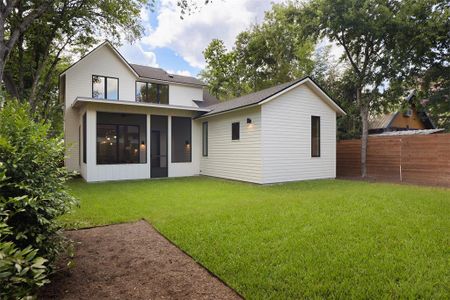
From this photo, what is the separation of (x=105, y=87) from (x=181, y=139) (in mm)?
4986

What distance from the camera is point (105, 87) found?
13445mm

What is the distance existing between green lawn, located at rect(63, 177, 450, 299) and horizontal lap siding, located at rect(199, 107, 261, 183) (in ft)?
9.07

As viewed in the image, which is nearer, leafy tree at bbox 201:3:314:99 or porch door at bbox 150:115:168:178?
porch door at bbox 150:115:168:178

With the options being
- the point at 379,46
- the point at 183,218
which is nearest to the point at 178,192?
the point at 183,218

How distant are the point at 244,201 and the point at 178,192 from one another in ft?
7.67

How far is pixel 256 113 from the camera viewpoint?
9.59m

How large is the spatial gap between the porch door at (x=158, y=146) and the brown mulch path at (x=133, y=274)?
25.9ft

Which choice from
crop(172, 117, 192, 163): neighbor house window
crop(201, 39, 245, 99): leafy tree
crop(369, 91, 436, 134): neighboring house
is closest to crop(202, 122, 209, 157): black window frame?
crop(172, 117, 192, 163): neighbor house window

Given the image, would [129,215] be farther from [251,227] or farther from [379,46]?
[379,46]

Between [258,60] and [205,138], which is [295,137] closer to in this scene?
[205,138]

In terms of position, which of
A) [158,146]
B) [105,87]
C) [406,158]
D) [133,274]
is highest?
[105,87]

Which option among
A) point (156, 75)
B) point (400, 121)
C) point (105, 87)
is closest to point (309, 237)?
point (105, 87)

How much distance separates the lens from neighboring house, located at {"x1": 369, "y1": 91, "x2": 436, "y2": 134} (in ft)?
60.9

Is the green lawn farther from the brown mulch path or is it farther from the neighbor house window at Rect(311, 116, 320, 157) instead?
the neighbor house window at Rect(311, 116, 320, 157)
